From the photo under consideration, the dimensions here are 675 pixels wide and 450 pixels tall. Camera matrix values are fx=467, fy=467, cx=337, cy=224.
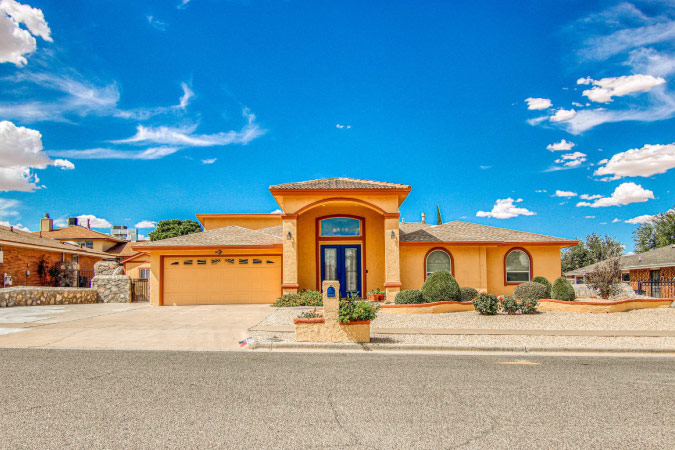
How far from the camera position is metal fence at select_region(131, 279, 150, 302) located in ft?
78.7

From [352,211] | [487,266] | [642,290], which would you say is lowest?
[642,290]

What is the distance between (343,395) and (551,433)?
102 inches

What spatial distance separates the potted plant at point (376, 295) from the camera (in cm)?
2008

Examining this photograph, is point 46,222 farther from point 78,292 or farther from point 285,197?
point 285,197

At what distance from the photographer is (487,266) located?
2238 cm

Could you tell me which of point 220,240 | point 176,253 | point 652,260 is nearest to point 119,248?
point 176,253

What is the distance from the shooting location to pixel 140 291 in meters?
24.1

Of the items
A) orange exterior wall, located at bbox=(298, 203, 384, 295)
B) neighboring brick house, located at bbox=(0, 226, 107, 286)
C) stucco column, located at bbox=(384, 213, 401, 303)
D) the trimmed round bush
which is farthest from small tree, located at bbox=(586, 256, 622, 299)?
neighboring brick house, located at bbox=(0, 226, 107, 286)

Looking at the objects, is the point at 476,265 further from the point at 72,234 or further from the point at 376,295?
the point at 72,234

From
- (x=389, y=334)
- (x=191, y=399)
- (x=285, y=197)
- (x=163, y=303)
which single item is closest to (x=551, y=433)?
(x=191, y=399)

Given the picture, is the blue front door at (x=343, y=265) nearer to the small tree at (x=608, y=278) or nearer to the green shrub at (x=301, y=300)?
the green shrub at (x=301, y=300)

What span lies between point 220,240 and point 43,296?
27.2 ft

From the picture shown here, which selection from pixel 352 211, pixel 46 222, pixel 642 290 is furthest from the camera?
pixel 46 222

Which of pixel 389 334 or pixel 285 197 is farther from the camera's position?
pixel 285 197
